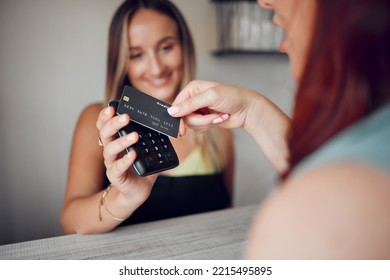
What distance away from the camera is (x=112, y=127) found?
55cm

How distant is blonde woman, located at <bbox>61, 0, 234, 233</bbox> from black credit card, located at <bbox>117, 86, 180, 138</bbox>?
0.42 feet

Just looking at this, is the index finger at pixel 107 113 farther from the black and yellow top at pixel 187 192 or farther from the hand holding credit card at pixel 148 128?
the black and yellow top at pixel 187 192

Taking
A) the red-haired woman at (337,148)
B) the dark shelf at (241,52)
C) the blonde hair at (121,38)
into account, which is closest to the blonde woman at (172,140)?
the blonde hair at (121,38)

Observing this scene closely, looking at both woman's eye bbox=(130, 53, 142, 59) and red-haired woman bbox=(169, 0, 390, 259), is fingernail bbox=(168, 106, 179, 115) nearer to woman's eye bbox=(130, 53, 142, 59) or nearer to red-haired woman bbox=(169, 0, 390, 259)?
red-haired woman bbox=(169, 0, 390, 259)

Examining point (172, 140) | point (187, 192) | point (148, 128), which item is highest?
point (148, 128)

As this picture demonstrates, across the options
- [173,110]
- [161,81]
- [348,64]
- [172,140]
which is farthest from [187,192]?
[348,64]

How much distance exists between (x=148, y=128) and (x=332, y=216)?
0.38 m

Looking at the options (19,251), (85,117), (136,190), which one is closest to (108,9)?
(85,117)

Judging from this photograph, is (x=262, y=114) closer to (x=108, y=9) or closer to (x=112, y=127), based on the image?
(x=112, y=127)

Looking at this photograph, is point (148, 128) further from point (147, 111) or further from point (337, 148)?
point (337, 148)

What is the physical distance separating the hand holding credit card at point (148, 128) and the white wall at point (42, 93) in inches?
13.4

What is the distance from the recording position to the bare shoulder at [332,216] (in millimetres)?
255

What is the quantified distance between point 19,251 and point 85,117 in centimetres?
38

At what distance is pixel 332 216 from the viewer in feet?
0.86
